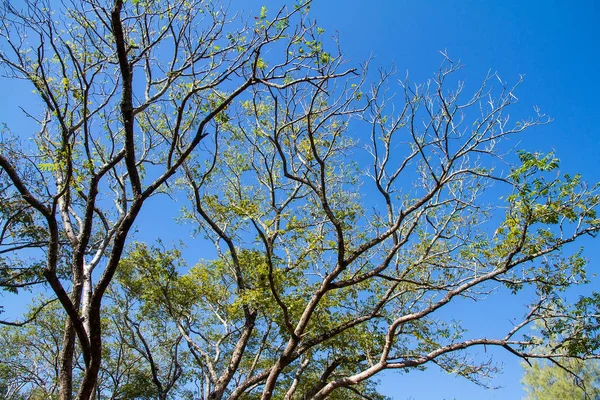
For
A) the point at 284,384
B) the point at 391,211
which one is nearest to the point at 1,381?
the point at 284,384

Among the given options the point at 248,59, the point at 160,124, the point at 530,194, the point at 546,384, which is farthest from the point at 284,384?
the point at 546,384

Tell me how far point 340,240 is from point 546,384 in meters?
17.7

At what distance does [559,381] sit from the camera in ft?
63.1

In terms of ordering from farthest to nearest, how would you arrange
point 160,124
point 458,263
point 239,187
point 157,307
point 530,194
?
point 239,187 → point 157,307 → point 160,124 → point 458,263 → point 530,194

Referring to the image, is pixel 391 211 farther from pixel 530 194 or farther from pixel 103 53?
pixel 103 53

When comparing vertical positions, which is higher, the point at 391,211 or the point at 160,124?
the point at 160,124

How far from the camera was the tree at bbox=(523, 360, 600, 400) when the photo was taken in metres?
18.4

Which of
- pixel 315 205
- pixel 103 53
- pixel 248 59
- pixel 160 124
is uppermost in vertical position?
pixel 160 124

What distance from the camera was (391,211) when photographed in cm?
808

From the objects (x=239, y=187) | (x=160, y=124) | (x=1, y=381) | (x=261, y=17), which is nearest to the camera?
(x=261, y=17)

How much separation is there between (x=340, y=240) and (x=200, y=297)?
5.90 meters

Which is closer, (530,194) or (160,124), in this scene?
(530,194)

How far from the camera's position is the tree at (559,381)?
1838 cm

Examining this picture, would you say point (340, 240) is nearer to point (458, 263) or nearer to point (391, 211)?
point (391, 211)
